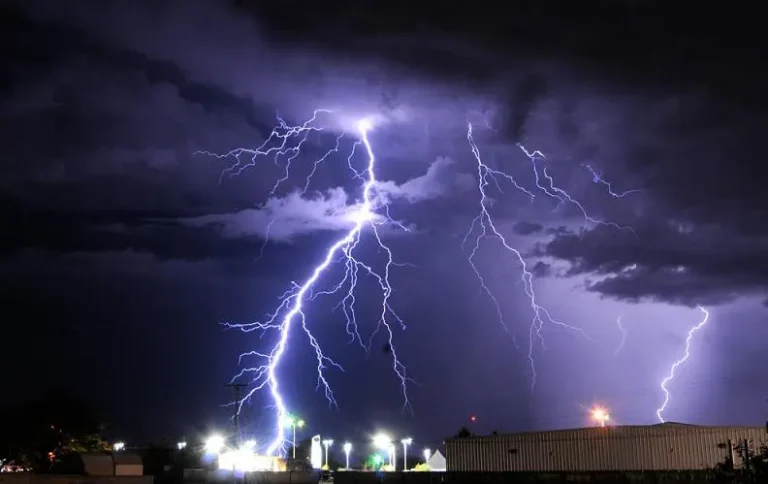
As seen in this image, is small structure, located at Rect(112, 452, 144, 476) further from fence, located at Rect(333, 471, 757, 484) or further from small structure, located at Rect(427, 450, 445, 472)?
small structure, located at Rect(427, 450, 445, 472)

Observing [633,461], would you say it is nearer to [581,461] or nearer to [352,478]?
[581,461]

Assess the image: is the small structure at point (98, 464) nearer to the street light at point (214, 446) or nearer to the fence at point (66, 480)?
the fence at point (66, 480)

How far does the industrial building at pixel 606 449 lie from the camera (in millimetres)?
30109

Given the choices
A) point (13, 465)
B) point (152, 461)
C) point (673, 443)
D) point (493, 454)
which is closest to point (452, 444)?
point (493, 454)

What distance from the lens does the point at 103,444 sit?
5734 cm

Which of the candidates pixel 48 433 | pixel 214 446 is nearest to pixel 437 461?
pixel 214 446

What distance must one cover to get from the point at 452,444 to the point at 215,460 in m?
21.1

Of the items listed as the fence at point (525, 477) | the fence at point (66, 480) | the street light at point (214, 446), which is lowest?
the fence at point (525, 477)

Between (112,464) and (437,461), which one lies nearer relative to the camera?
(112,464)

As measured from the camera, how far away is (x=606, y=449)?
106ft

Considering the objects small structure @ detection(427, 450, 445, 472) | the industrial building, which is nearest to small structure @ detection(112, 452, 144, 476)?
the industrial building

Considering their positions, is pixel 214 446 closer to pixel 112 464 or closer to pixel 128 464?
pixel 128 464

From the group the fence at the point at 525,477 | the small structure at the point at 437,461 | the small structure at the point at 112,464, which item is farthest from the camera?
the small structure at the point at 437,461

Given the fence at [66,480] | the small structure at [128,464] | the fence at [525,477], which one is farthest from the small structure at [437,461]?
the fence at [66,480]
